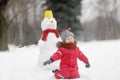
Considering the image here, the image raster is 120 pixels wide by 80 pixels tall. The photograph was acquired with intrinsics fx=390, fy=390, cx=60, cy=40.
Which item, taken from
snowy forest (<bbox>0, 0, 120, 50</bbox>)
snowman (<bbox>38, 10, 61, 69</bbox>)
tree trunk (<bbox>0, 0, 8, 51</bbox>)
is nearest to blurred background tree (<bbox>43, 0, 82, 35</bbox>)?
snowy forest (<bbox>0, 0, 120, 50</bbox>)

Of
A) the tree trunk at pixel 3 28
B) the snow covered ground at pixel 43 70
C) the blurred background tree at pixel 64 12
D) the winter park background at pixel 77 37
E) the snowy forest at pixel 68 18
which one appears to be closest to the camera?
the snow covered ground at pixel 43 70

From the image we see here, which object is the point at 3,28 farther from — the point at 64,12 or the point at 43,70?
the point at 64,12

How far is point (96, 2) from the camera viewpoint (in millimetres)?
55500

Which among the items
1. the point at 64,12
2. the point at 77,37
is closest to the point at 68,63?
the point at 64,12

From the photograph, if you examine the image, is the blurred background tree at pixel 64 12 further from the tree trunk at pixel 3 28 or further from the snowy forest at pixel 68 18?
the tree trunk at pixel 3 28

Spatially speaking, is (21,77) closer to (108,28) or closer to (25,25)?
(25,25)

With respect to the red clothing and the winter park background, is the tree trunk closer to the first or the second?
the winter park background

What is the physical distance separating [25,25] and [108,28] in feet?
41.6

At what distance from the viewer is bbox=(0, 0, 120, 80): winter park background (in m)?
8.83

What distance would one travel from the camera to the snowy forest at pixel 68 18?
2920 centimetres

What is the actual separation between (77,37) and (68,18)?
4.44 metres

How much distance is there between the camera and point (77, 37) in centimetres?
3334

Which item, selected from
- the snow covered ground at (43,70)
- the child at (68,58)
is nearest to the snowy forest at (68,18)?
the snow covered ground at (43,70)

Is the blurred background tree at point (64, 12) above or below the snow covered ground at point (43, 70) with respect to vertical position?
above
